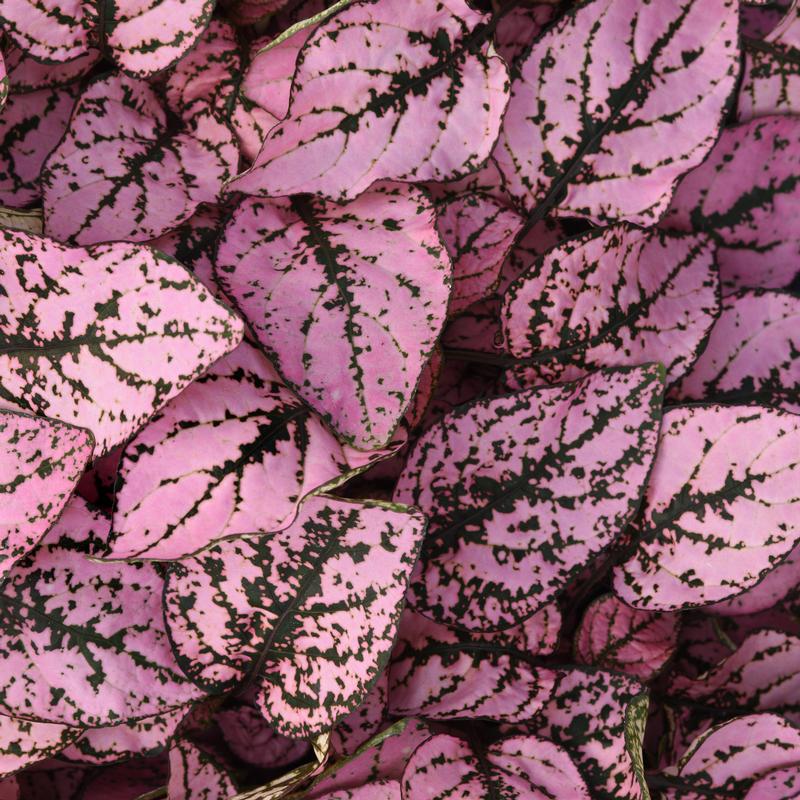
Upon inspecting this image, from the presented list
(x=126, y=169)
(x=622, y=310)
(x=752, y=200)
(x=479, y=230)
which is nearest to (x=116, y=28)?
(x=126, y=169)

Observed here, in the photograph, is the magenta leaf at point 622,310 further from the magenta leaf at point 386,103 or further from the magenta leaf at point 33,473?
the magenta leaf at point 33,473

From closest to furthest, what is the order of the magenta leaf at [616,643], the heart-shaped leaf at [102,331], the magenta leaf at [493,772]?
the heart-shaped leaf at [102,331]
the magenta leaf at [493,772]
the magenta leaf at [616,643]

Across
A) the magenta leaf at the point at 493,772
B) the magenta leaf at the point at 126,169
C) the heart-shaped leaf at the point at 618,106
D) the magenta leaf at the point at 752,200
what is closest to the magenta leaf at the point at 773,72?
the magenta leaf at the point at 752,200

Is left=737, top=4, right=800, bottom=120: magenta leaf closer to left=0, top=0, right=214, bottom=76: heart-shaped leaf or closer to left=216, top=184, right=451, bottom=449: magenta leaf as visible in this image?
left=216, top=184, right=451, bottom=449: magenta leaf

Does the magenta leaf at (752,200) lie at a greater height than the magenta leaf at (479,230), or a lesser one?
lesser

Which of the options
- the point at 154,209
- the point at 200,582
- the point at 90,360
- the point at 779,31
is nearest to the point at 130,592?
the point at 200,582

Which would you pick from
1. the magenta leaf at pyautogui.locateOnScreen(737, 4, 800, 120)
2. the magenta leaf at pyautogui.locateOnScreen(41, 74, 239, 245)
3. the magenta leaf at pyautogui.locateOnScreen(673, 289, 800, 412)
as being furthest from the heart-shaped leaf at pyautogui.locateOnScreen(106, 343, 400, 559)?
the magenta leaf at pyautogui.locateOnScreen(737, 4, 800, 120)

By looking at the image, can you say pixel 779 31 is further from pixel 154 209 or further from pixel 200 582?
pixel 200 582
